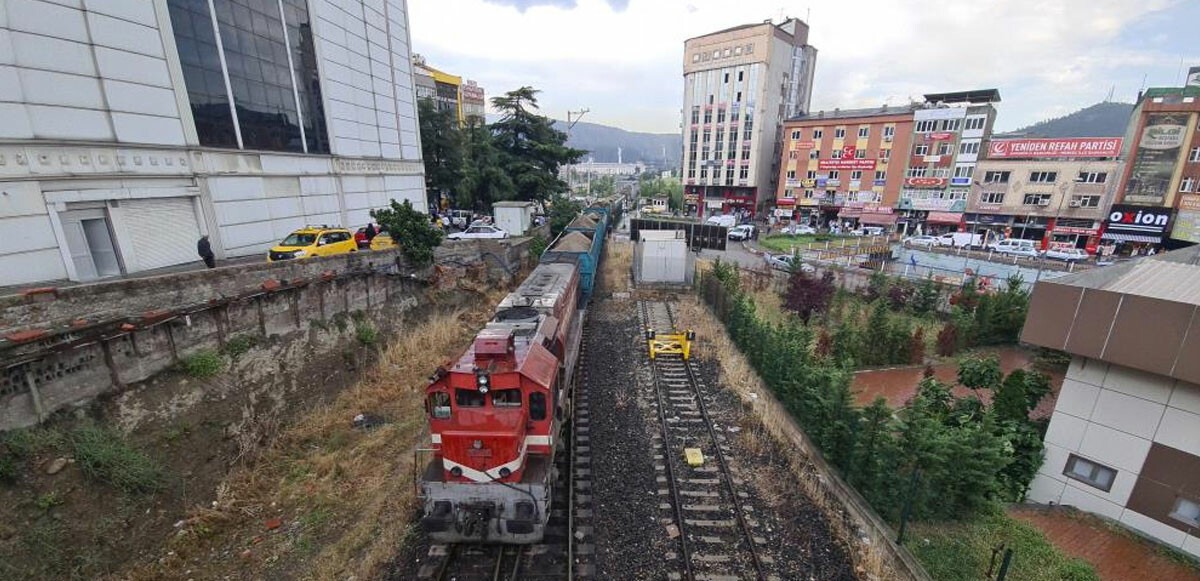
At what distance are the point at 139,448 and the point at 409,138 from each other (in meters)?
25.8

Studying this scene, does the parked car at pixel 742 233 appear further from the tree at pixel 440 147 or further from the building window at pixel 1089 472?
the building window at pixel 1089 472

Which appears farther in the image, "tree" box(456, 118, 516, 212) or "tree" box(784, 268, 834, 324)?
"tree" box(456, 118, 516, 212)

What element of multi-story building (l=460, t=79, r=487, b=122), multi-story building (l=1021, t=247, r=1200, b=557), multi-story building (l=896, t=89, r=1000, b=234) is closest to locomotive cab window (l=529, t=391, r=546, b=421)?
multi-story building (l=1021, t=247, r=1200, b=557)

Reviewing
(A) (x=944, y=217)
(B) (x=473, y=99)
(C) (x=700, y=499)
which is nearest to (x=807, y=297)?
(C) (x=700, y=499)

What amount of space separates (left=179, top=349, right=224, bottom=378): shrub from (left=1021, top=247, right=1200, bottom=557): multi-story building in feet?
61.5

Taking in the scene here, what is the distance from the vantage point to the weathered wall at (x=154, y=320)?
26.6 feet

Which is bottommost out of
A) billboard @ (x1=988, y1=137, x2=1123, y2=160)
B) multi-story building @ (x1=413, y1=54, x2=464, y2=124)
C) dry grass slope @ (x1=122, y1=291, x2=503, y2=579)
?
dry grass slope @ (x1=122, y1=291, x2=503, y2=579)

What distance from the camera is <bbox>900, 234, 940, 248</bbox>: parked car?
43.9 meters

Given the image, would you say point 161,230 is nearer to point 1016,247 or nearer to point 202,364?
point 202,364

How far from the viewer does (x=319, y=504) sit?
31.6ft

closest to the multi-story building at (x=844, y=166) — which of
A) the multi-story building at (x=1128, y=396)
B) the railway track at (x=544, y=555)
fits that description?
the multi-story building at (x=1128, y=396)

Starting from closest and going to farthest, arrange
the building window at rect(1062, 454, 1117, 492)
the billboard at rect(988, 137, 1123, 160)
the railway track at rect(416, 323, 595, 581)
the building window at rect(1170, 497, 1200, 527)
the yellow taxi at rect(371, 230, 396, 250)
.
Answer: the railway track at rect(416, 323, 595, 581) < the building window at rect(1170, 497, 1200, 527) < the building window at rect(1062, 454, 1117, 492) < the yellow taxi at rect(371, 230, 396, 250) < the billboard at rect(988, 137, 1123, 160)

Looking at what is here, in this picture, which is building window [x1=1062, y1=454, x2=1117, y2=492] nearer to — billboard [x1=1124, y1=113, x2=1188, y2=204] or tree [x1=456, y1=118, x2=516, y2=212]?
tree [x1=456, y1=118, x2=516, y2=212]

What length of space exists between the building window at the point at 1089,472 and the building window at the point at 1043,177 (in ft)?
158
